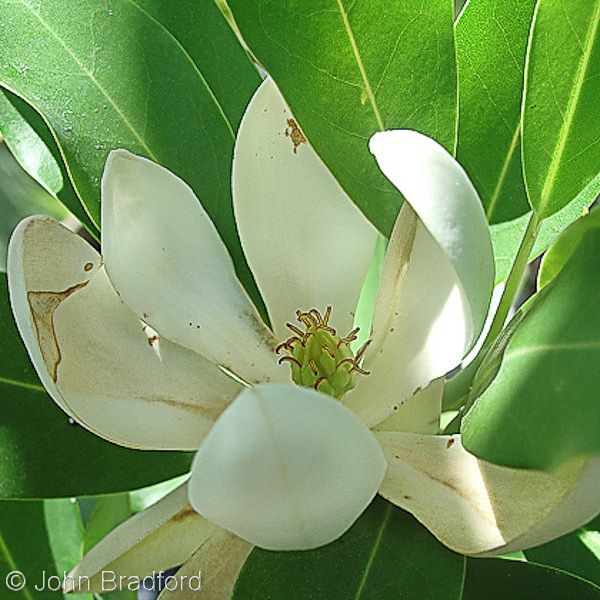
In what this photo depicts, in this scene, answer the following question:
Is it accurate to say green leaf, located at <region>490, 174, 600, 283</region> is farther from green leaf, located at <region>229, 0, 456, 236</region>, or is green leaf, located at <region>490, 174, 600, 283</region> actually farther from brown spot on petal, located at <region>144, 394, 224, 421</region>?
brown spot on petal, located at <region>144, 394, 224, 421</region>

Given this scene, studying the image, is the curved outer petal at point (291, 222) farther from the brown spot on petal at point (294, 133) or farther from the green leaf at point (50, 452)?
the green leaf at point (50, 452)

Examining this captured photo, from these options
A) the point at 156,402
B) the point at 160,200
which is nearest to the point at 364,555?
the point at 156,402

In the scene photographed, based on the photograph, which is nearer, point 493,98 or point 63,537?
point 493,98

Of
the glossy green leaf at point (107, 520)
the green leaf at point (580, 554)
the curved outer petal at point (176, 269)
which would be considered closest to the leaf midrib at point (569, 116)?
the curved outer petal at point (176, 269)

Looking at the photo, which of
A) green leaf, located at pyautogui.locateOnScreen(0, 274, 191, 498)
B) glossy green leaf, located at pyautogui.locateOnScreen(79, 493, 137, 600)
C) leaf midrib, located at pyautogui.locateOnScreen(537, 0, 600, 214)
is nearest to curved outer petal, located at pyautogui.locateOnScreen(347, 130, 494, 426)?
leaf midrib, located at pyautogui.locateOnScreen(537, 0, 600, 214)

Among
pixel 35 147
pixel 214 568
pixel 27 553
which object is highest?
pixel 35 147

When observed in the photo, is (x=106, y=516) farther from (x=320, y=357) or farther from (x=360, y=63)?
(x=360, y=63)

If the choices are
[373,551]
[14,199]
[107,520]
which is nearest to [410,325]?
[373,551]
